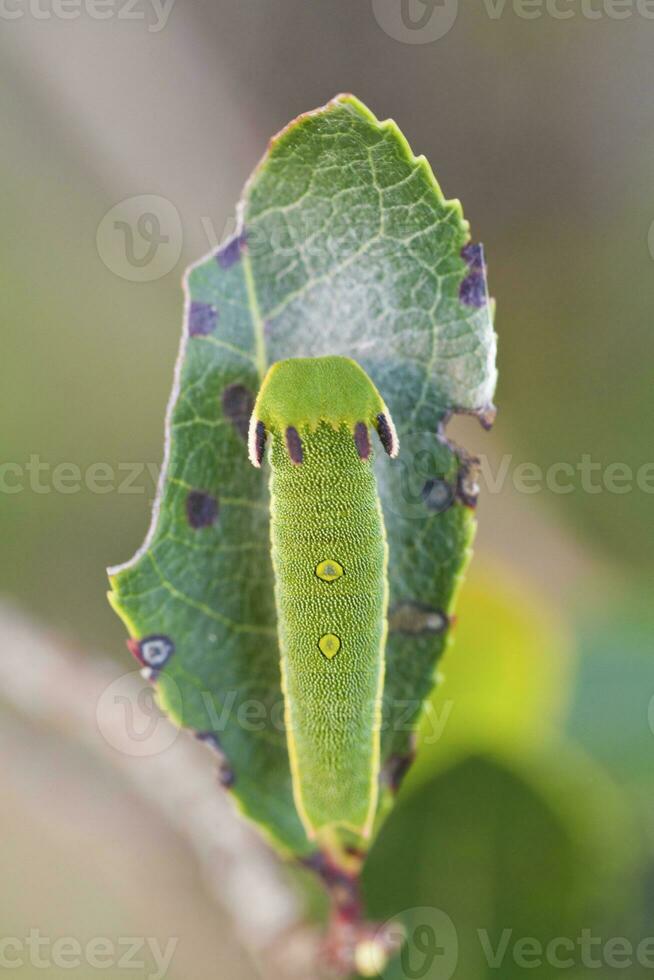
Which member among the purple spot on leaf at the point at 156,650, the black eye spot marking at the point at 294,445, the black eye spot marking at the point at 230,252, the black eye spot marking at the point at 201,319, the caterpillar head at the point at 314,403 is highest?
the black eye spot marking at the point at 230,252

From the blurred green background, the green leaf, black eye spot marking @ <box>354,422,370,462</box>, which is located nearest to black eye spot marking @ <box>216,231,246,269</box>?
the green leaf

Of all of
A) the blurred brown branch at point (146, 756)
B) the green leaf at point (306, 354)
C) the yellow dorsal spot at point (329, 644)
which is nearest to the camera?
the green leaf at point (306, 354)

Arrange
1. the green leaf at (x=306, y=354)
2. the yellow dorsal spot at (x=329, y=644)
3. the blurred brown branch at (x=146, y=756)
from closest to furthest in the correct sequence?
1. the green leaf at (x=306, y=354)
2. the yellow dorsal spot at (x=329, y=644)
3. the blurred brown branch at (x=146, y=756)

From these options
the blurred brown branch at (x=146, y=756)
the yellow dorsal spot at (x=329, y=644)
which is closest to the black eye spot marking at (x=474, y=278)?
the yellow dorsal spot at (x=329, y=644)

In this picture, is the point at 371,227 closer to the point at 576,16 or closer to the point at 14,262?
the point at 14,262

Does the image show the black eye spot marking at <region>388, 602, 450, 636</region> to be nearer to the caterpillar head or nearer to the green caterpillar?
the green caterpillar

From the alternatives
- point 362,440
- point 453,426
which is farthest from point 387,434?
point 453,426

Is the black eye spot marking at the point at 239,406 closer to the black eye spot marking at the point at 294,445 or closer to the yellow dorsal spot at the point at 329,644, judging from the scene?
the black eye spot marking at the point at 294,445
